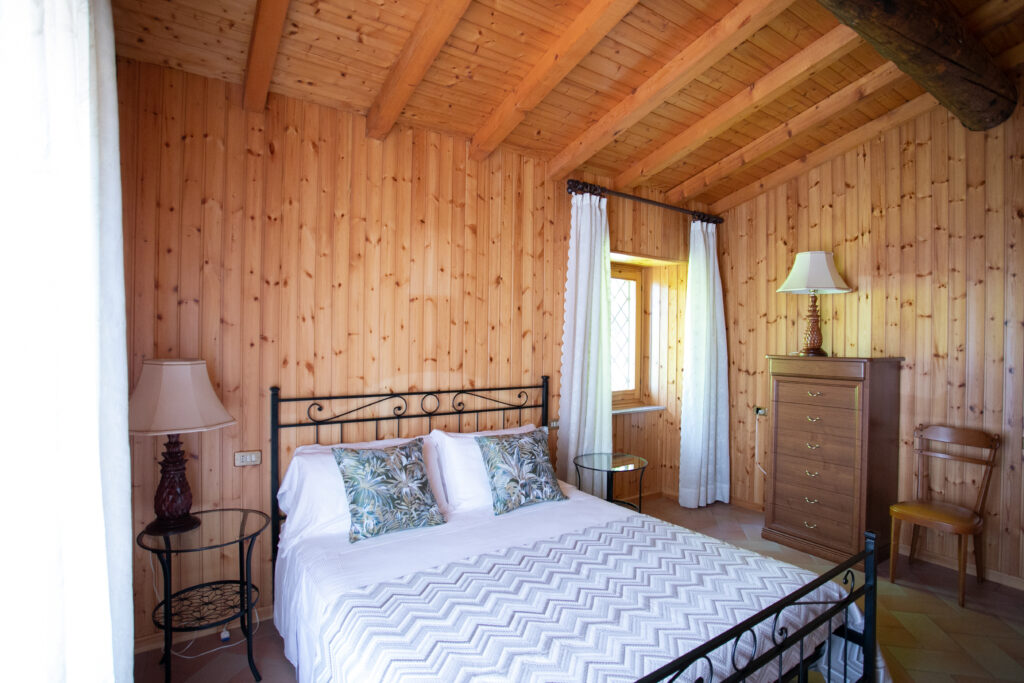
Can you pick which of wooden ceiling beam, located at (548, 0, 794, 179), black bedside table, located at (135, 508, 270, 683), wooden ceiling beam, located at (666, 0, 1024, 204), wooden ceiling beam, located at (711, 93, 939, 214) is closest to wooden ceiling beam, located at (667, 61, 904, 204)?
wooden ceiling beam, located at (666, 0, 1024, 204)

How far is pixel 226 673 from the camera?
214 cm

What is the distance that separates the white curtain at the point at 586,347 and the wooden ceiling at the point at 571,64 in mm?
481

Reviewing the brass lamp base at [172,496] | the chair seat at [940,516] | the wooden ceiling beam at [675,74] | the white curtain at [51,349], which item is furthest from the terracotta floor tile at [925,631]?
the brass lamp base at [172,496]

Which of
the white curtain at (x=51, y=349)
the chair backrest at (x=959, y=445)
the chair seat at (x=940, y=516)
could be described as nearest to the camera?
the white curtain at (x=51, y=349)

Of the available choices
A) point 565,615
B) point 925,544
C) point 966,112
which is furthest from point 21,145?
point 925,544

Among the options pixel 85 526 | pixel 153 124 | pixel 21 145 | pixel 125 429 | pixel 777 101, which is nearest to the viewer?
pixel 21 145

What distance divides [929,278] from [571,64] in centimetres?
274

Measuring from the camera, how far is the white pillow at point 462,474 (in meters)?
2.64

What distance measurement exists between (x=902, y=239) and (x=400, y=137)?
132 inches

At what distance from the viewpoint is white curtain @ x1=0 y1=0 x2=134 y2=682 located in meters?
0.84

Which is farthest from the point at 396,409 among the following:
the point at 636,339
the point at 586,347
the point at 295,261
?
the point at 636,339

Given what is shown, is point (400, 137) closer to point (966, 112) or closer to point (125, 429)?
point (125, 429)

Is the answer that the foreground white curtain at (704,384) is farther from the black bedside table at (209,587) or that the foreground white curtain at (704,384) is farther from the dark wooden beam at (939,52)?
the black bedside table at (209,587)

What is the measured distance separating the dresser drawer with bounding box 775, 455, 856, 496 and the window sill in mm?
1135
